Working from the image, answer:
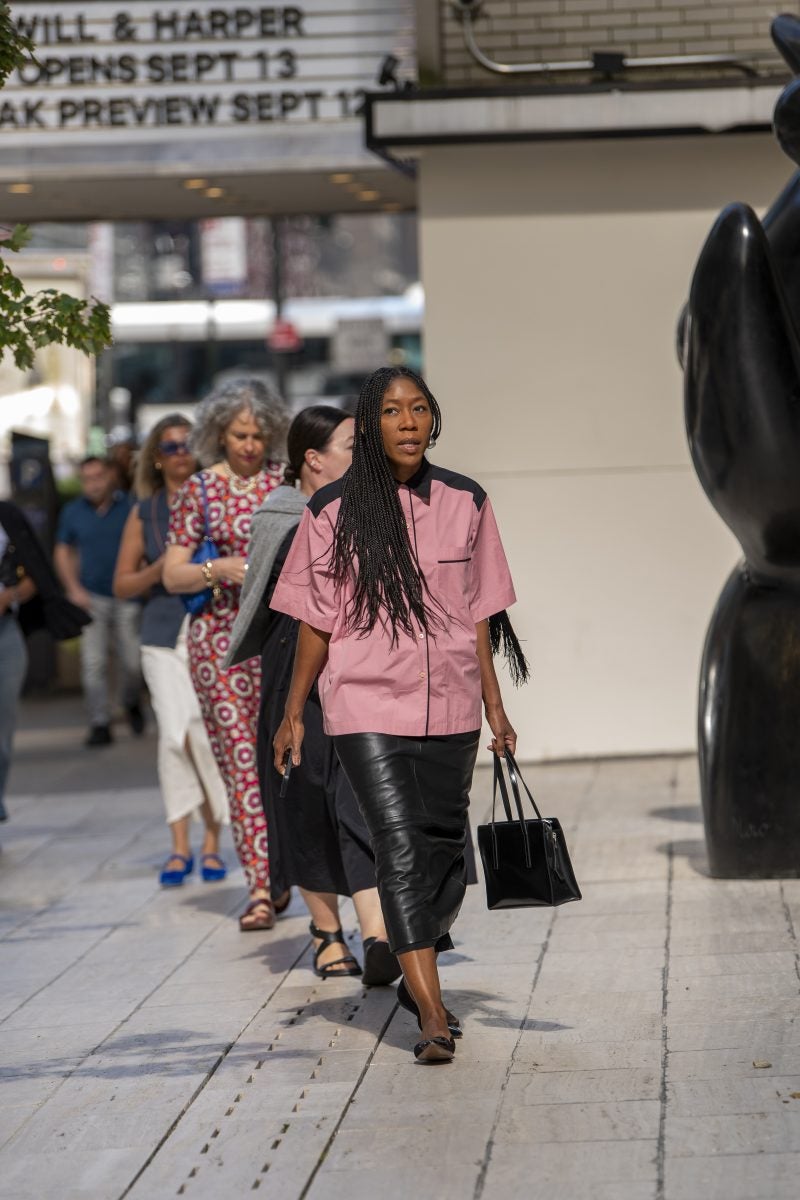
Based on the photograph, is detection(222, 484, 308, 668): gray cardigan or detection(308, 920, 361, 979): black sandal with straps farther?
detection(222, 484, 308, 668): gray cardigan

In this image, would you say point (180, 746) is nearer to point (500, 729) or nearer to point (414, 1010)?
point (414, 1010)

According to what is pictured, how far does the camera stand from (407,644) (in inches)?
212

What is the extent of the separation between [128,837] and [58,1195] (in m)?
5.63

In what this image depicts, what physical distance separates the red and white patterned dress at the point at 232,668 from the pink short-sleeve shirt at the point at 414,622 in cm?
213

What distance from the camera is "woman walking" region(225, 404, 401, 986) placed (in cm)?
653

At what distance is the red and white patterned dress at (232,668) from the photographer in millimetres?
→ 7742

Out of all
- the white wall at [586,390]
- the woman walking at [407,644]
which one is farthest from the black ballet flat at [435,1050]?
the white wall at [586,390]

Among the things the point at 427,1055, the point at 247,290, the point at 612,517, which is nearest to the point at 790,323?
the point at 427,1055

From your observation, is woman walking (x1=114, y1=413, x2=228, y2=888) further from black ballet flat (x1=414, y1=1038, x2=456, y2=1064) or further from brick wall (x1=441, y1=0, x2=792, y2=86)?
black ballet flat (x1=414, y1=1038, x2=456, y2=1064)

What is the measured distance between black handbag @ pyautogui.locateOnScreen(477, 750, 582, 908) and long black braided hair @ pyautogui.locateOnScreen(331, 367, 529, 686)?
508 mm

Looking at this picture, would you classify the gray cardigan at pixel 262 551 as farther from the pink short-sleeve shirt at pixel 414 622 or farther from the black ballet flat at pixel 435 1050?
the black ballet flat at pixel 435 1050

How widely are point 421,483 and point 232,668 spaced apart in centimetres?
241

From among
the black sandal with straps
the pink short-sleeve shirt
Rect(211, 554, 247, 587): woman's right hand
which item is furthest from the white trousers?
the pink short-sleeve shirt

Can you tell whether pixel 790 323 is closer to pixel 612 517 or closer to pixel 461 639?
pixel 461 639
